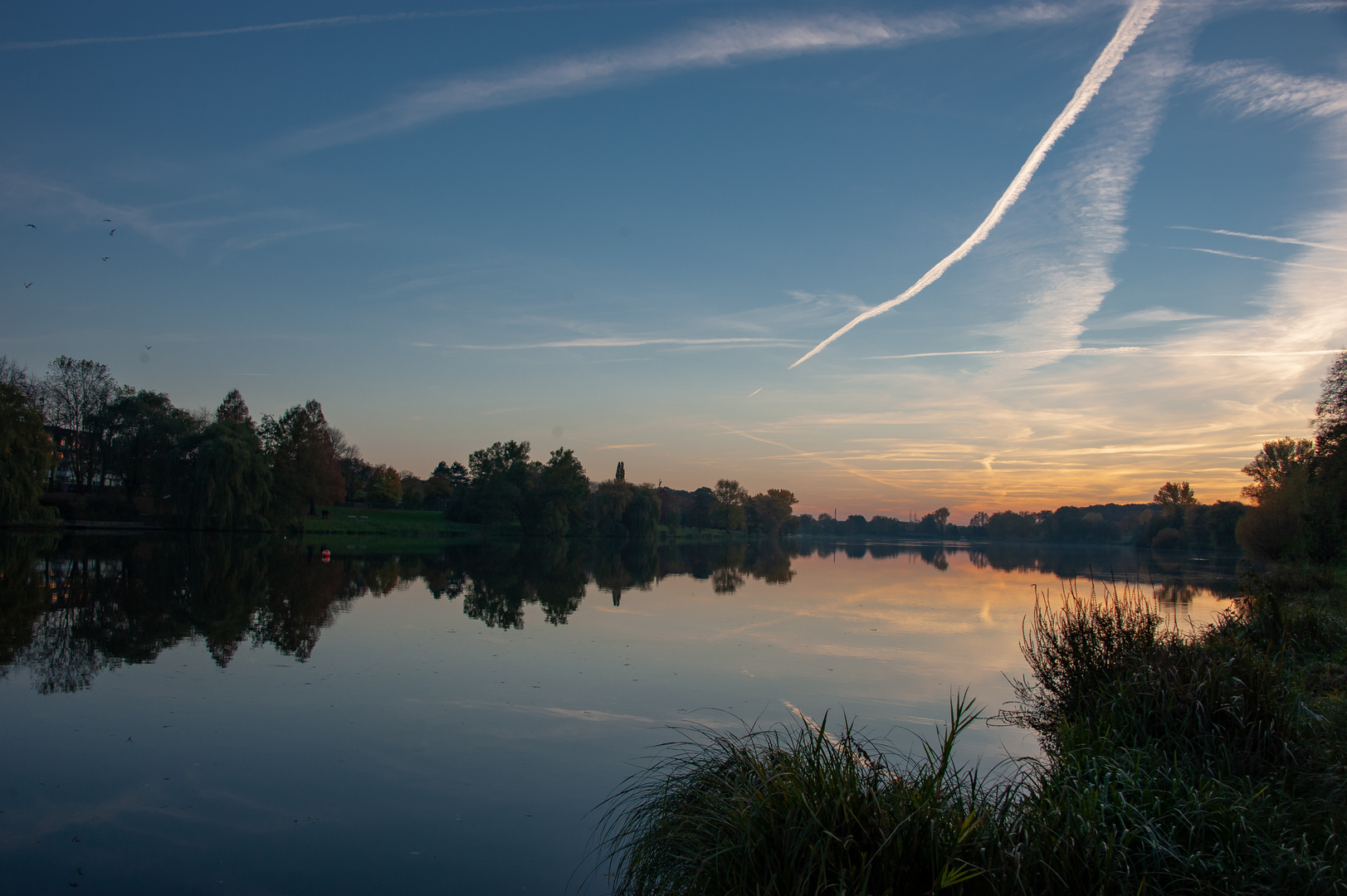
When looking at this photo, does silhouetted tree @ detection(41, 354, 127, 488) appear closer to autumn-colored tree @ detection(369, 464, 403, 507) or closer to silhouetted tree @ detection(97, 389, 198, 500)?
silhouetted tree @ detection(97, 389, 198, 500)

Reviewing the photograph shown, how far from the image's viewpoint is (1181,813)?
491 cm

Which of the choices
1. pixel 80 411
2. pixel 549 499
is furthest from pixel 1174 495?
pixel 80 411

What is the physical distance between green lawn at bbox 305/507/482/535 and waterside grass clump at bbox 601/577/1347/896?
6333 centimetres

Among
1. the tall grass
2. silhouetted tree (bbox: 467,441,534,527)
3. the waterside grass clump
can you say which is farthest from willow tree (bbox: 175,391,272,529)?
the tall grass

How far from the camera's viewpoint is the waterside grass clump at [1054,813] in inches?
156

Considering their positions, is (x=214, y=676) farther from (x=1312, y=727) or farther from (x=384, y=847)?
(x=1312, y=727)

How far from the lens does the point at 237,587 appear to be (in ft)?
70.5

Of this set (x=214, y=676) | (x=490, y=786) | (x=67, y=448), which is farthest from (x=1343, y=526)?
(x=67, y=448)

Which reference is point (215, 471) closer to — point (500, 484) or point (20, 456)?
point (20, 456)

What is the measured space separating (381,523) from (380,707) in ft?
220

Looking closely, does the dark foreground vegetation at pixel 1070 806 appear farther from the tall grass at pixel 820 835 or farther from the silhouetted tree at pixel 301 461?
the silhouetted tree at pixel 301 461

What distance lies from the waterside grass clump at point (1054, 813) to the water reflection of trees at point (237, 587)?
12.1ft

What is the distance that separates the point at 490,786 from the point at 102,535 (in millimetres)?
49480

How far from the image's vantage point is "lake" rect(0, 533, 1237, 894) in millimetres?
5922
